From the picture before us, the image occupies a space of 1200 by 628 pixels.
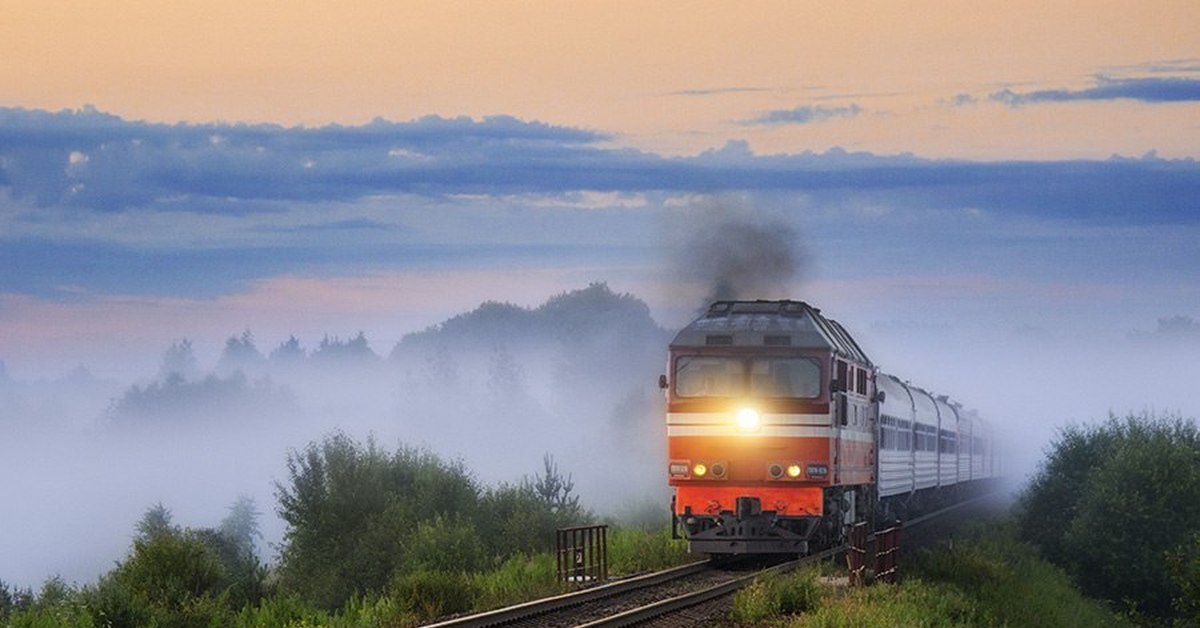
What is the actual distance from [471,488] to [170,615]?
37.3 m

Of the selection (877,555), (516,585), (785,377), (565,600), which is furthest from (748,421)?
(565,600)

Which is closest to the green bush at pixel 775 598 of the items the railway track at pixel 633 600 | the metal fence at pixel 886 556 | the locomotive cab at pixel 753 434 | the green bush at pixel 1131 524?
the railway track at pixel 633 600

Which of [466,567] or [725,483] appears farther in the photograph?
[466,567]

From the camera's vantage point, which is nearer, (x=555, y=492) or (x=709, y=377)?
(x=709, y=377)

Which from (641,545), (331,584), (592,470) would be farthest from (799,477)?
(592,470)

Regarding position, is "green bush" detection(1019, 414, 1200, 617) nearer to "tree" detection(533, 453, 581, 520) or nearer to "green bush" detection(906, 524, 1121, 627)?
"green bush" detection(906, 524, 1121, 627)

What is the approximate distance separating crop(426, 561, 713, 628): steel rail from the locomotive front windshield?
11.4 ft

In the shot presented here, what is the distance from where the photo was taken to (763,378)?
31672 millimetres

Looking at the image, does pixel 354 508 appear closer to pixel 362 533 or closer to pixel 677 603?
pixel 362 533

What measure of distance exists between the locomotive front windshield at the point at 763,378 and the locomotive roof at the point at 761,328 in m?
0.34

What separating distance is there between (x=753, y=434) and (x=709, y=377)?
1363 millimetres

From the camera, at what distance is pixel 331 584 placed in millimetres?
57469

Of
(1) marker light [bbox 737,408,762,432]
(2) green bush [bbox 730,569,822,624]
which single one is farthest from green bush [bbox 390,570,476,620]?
(1) marker light [bbox 737,408,762,432]

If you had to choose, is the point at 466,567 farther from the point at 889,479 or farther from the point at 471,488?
the point at 471,488
